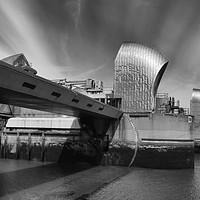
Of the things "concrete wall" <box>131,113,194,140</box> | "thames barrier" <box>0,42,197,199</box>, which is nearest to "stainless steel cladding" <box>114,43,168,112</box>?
"thames barrier" <box>0,42,197,199</box>

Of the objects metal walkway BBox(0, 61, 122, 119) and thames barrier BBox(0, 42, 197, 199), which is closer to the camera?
metal walkway BBox(0, 61, 122, 119)

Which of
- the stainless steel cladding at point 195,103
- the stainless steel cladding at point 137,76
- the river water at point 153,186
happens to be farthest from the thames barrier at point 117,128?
the stainless steel cladding at point 195,103

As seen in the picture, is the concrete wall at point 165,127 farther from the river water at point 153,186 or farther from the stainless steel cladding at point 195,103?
the stainless steel cladding at point 195,103

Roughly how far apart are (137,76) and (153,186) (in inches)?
822

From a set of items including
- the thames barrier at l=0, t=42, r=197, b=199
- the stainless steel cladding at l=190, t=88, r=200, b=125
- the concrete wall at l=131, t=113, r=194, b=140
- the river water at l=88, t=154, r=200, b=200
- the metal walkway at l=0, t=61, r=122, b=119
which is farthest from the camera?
the stainless steel cladding at l=190, t=88, r=200, b=125

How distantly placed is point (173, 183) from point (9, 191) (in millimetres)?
15786

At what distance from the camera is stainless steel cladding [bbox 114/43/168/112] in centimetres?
3891

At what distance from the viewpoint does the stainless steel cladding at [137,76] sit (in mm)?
38906

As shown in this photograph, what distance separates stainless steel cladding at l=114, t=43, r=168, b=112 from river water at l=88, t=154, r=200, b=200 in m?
12.5

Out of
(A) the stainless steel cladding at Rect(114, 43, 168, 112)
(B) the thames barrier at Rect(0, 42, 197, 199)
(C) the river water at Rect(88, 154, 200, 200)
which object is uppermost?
(A) the stainless steel cladding at Rect(114, 43, 168, 112)

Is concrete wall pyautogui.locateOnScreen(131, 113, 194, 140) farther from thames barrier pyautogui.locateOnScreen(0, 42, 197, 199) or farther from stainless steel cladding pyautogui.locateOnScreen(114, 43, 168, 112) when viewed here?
stainless steel cladding pyautogui.locateOnScreen(114, 43, 168, 112)

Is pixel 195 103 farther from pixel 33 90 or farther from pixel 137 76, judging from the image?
pixel 33 90

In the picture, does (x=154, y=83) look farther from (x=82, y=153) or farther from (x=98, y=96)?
(x=82, y=153)

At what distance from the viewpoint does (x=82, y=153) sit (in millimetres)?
36250
